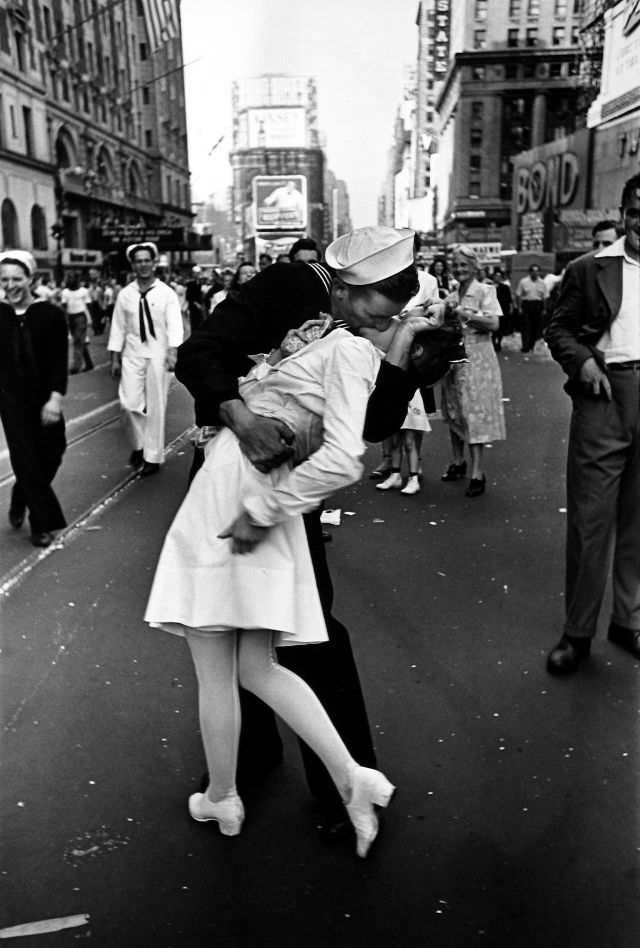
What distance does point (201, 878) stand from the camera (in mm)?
2471

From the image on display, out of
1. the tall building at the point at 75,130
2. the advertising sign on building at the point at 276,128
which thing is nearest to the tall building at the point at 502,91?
the tall building at the point at 75,130

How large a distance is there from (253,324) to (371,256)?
576mm

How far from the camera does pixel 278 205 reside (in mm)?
84250

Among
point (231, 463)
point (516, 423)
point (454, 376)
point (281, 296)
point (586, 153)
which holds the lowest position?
point (516, 423)

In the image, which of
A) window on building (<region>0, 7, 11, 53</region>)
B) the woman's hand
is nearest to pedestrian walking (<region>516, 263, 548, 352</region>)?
the woman's hand

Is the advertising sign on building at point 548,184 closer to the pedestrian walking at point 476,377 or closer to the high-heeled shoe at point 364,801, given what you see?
the pedestrian walking at point 476,377

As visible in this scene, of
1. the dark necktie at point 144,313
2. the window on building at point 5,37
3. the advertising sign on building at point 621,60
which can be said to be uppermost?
the window on building at point 5,37

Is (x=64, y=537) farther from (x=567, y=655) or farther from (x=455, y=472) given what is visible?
(x=567, y=655)

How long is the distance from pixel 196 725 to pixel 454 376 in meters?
4.58

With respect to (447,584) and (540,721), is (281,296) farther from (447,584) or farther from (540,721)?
(447,584)

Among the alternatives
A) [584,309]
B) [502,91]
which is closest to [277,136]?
[502,91]

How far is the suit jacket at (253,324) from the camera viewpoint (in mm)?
2523

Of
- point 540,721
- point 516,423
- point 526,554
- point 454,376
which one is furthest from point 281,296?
point 516,423

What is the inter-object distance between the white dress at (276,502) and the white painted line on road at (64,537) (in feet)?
9.36
